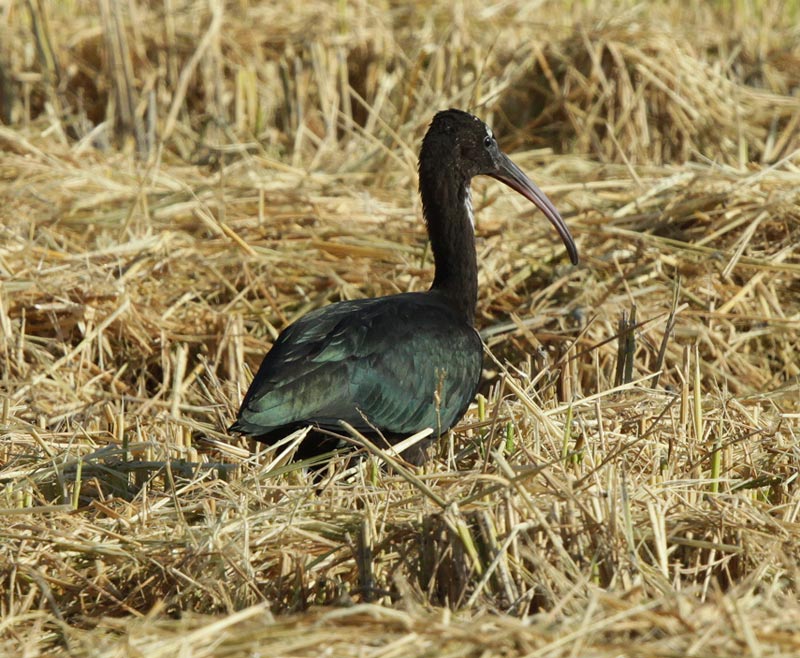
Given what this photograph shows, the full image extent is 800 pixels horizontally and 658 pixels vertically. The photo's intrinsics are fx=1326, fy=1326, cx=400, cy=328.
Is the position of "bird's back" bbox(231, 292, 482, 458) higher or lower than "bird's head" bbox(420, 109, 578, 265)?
lower

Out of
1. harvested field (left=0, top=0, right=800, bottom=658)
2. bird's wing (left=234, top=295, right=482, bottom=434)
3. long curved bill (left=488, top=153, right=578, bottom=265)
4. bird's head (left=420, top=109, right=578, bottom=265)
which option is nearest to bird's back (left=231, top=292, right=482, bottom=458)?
bird's wing (left=234, top=295, right=482, bottom=434)

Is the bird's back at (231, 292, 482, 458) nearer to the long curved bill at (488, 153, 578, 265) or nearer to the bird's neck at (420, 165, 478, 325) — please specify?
the bird's neck at (420, 165, 478, 325)

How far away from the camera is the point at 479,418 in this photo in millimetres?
4871

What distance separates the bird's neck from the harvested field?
421 millimetres

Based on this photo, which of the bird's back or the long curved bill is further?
the long curved bill

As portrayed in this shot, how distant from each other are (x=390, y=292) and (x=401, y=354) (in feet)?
6.07

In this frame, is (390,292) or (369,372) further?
(390,292)

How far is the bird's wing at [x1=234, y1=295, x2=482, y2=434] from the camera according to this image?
14.9 feet

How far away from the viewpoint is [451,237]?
5477mm

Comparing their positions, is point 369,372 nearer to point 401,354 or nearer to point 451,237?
point 401,354

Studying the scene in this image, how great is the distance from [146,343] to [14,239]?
100 cm

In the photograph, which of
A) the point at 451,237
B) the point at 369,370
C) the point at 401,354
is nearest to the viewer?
the point at 369,370

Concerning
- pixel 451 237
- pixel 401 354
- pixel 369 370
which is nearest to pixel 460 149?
pixel 451 237

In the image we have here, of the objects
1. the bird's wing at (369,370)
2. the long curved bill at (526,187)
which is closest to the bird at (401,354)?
the bird's wing at (369,370)
